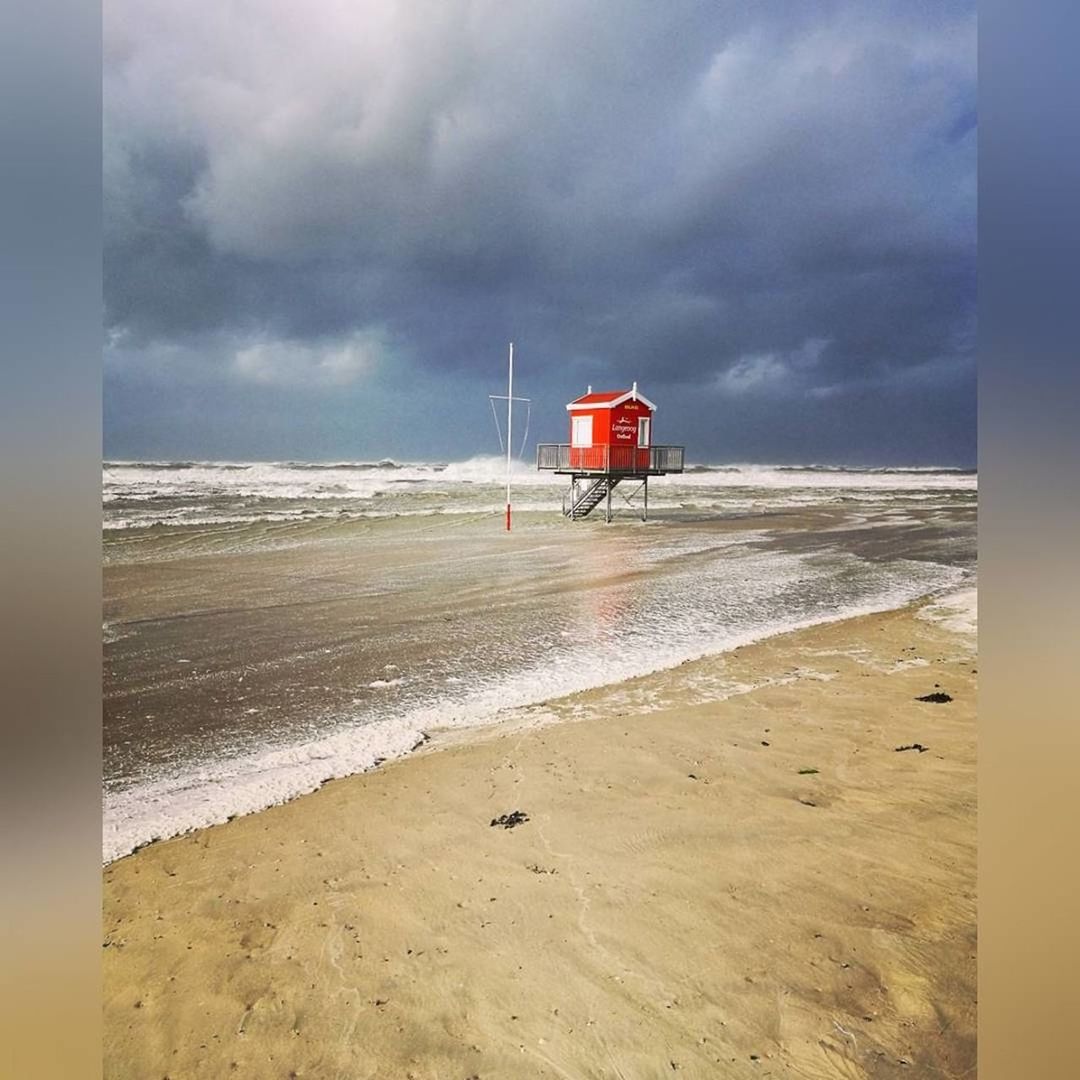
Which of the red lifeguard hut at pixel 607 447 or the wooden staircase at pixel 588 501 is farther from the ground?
the red lifeguard hut at pixel 607 447

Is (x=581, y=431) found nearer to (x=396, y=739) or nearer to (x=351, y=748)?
(x=396, y=739)

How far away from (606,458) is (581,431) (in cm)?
111

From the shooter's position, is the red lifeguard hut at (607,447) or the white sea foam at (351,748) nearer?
the white sea foam at (351,748)

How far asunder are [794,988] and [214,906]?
61.1 inches

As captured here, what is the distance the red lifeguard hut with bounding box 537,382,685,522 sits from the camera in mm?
16922

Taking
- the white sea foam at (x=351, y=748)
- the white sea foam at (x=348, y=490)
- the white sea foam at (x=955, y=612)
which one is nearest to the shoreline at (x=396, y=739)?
the white sea foam at (x=351, y=748)

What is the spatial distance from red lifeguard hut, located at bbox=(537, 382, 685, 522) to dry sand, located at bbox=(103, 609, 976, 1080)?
13.7 m

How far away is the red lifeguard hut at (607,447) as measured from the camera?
16.9 metres

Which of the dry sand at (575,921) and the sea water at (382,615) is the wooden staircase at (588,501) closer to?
the sea water at (382,615)

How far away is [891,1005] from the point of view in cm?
173

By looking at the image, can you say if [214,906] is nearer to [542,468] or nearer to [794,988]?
[794,988]

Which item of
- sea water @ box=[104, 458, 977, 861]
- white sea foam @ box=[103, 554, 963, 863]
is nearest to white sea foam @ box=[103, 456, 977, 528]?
sea water @ box=[104, 458, 977, 861]

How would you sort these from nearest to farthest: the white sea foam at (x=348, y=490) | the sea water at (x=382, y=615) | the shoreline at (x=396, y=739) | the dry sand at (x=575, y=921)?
1. the dry sand at (x=575, y=921)
2. the shoreline at (x=396, y=739)
3. the sea water at (x=382, y=615)
4. the white sea foam at (x=348, y=490)
